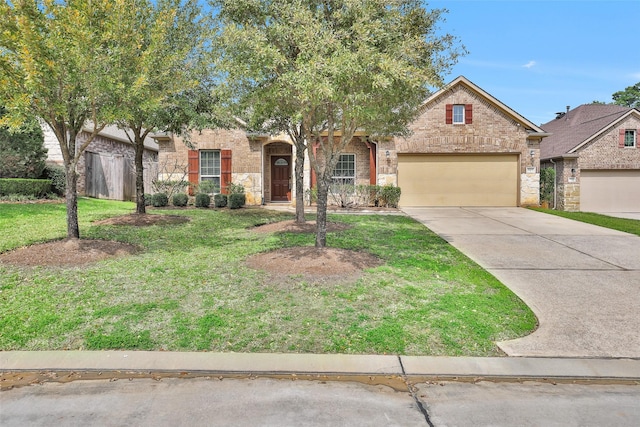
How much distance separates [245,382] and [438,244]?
21.2ft

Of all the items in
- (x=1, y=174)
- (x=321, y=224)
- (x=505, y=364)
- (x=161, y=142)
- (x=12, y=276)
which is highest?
(x=161, y=142)

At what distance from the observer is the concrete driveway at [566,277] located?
4152 millimetres

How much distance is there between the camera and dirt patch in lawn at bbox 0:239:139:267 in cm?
655

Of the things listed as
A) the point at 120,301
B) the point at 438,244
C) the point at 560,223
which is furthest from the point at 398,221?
the point at 120,301

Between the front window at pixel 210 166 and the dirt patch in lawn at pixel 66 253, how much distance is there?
1070 cm

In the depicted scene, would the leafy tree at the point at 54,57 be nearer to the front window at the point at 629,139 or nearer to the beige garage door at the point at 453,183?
the beige garage door at the point at 453,183

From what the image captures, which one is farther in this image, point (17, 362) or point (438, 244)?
point (438, 244)

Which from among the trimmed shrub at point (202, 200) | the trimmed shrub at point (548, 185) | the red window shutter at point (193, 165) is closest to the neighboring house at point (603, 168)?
the trimmed shrub at point (548, 185)

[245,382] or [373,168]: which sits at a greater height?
[373,168]

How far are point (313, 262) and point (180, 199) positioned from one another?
1185cm

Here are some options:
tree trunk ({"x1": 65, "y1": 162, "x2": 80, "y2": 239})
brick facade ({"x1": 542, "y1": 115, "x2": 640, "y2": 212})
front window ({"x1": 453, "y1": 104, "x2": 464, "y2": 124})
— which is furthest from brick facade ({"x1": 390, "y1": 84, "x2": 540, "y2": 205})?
tree trunk ({"x1": 65, "y1": 162, "x2": 80, "y2": 239})

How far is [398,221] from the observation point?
513 inches

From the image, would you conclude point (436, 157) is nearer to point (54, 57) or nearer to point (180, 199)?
point (180, 199)

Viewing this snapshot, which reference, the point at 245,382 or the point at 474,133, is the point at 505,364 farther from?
the point at 474,133
